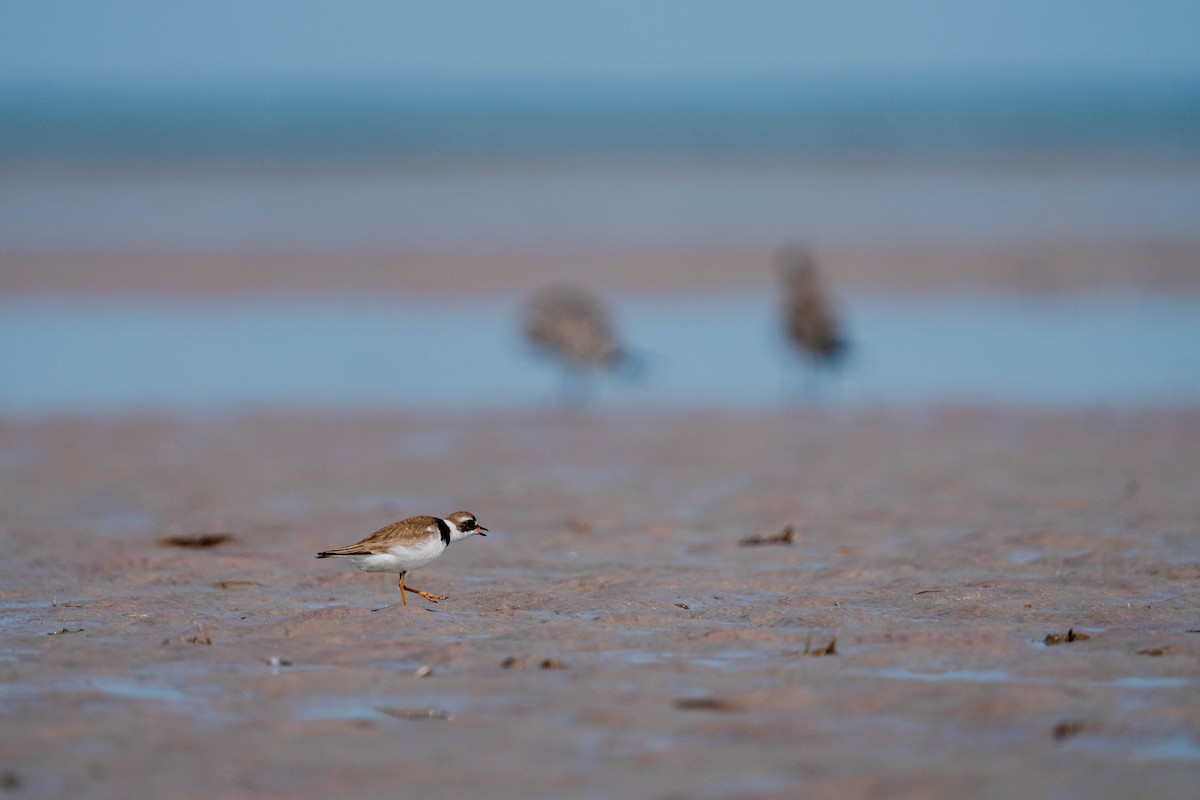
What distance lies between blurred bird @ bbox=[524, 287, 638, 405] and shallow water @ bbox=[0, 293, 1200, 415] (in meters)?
0.31

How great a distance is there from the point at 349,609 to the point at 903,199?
33304mm

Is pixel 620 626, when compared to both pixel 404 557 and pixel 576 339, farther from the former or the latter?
pixel 576 339

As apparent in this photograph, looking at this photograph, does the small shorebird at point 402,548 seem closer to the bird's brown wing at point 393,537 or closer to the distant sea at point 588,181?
the bird's brown wing at point 393,537

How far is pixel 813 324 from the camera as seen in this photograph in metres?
15.7

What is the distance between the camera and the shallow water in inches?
587

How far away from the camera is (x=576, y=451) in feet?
41.1

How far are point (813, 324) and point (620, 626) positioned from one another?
9.53m

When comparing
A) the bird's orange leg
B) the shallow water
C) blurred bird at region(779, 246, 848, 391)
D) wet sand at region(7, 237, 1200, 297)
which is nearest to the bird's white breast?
the bird's orange leg

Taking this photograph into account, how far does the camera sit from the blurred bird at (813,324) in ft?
51.2

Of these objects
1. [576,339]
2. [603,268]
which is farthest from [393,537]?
[603,268]

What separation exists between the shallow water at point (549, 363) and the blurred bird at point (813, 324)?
320mm

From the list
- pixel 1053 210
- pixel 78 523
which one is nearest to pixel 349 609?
pixel 78 523

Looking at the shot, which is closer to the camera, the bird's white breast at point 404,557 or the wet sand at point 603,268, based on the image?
the bird's white breast at point 404,557

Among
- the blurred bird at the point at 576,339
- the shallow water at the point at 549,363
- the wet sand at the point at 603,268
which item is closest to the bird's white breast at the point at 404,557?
the shallow water at the point at 549,363
